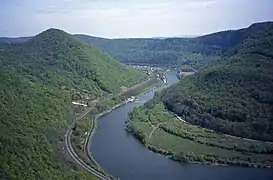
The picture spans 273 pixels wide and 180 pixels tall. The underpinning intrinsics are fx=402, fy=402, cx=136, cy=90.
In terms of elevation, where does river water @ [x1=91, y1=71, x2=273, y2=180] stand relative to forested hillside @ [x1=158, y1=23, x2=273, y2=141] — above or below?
below

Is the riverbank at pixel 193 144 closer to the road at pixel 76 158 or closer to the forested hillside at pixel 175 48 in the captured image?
the road at pixel 76 158

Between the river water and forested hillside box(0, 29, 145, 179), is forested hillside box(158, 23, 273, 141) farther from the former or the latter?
forested hillside box(0, 29, 145, 179)

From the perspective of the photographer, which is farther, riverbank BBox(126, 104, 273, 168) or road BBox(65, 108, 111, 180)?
riverbank BBox(126, 104, 273, 168)

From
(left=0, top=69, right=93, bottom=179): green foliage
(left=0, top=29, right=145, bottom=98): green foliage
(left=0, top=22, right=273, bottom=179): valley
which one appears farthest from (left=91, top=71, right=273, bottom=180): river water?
(left=0, top=29, right=145, bottom=98): green foliage

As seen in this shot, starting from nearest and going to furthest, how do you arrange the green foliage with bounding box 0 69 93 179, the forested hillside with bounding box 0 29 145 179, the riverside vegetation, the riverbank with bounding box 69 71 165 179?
1. the green foliage with bounding box 0 69 93 179
2. the forested hillside with bounding box 0 29 145 179
3. the riverbank with bounding box 69 71 165 179
4. the riverside vegetation

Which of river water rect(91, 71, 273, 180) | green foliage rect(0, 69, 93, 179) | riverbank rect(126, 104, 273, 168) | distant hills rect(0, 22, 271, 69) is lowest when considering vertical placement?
river water rect(91, 71, 273, 180)

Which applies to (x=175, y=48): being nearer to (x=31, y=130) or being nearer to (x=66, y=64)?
(x=66, y=64)

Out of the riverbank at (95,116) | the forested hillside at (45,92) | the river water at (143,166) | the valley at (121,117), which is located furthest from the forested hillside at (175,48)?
the river water at (143,166)

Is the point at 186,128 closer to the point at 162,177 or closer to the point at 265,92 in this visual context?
the point at 265,92

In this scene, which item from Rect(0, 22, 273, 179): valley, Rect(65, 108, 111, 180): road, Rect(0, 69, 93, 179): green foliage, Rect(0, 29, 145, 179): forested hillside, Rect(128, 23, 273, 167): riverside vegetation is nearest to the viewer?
Rect(0, 69, 93, 179): green foliage
